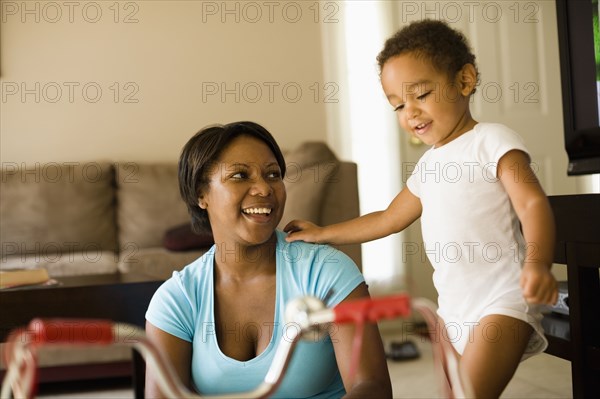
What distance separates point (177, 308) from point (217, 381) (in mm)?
137

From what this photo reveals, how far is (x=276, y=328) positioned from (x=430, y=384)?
1402mm

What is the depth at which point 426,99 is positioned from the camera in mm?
1212

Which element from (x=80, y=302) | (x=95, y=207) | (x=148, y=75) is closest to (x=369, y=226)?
(x=80, y=302)

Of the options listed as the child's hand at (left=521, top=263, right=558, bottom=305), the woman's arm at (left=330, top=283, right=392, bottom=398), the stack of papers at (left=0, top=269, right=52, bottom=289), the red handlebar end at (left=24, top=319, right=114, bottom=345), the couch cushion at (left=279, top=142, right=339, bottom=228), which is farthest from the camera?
the couch cushion at (left=279, top=142, right=339, bottom=228)

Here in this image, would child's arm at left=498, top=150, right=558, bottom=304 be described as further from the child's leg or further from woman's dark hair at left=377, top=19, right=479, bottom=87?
woman's dark hair at left=377, top=19, right=479, bottom=87

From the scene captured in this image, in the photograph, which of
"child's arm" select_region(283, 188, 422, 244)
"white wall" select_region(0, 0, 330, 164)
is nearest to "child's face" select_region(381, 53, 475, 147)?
"child's arm" select_region(283, 188, 422, 244)

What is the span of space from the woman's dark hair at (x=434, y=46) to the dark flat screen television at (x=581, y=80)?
83 centimetres

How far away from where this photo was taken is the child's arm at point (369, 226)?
1335mm

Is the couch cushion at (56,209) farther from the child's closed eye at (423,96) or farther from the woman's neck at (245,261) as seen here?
the child's closed eye at (423,96)

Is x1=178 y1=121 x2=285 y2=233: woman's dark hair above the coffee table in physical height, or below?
above

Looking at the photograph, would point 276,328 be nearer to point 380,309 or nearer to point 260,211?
point 260,211

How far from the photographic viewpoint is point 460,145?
47.7 inches

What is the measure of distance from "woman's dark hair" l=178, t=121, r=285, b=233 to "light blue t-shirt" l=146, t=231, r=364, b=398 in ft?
0.57

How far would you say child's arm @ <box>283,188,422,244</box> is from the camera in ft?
4.38
